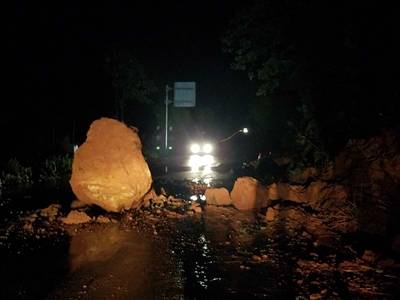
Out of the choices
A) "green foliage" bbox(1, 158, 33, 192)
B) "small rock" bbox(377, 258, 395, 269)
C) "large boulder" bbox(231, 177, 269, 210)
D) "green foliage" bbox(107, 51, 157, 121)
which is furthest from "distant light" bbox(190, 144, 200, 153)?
"small rock" bbox(377, 258, 395, 269)

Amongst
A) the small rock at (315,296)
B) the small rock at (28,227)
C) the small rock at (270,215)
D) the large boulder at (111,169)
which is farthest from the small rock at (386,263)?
the small rock at (28,227)

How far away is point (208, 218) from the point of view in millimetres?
10125

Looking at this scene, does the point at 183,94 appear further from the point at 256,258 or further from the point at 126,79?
the point at 256,258

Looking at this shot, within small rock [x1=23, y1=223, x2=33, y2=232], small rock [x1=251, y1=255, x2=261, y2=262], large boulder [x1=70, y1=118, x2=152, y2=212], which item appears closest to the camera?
small rock [x1=251, y1=255, x2=261, y2=262]

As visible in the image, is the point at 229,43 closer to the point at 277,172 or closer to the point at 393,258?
the point at 277,172

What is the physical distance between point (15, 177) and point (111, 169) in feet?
19.7

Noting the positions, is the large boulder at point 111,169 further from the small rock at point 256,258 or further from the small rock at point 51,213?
the small rock at point 256,258

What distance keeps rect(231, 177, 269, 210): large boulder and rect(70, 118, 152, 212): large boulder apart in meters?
2.48

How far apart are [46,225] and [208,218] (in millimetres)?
3812

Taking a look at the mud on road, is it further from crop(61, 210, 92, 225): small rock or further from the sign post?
the sign post

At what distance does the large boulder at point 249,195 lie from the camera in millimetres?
11031

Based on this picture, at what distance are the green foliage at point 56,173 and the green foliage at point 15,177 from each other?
506mm

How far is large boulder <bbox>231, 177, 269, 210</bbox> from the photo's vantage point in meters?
11.0

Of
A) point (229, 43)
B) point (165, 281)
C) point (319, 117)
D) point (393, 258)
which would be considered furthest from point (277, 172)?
point (165, 281)
